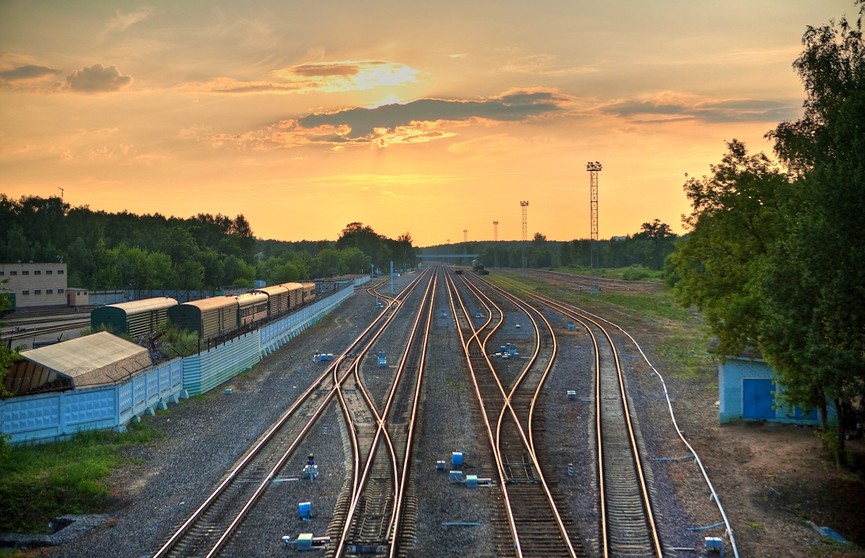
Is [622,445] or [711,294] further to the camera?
[711,294]

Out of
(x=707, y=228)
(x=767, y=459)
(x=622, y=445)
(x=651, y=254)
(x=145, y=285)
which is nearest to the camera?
(x=767, y=459)

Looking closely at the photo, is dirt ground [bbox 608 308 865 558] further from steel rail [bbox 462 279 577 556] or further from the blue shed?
steel rail [bbox 462 279 577 556]

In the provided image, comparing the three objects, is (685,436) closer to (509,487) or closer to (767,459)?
(767,459)

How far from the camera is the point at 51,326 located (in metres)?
54.0

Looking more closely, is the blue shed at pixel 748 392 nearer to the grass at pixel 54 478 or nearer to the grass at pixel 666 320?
the grass at pixel 666 320

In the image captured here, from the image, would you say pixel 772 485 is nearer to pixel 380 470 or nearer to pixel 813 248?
pixel 813 248

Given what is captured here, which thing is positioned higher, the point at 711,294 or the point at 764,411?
the point at 711,294

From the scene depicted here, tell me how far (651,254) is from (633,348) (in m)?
146

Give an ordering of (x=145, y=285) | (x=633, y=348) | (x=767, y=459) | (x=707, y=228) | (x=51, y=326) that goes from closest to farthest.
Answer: (x=767, y=459)
(x=707, y=228)
(x=633, y=348)
(x=51, y=326)
(x=145, y=285)

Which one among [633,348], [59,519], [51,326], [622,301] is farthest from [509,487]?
[622,301]

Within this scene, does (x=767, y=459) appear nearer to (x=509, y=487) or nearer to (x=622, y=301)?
(x=509, y=487)

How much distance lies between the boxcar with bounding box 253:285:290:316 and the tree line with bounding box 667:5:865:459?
124 ft

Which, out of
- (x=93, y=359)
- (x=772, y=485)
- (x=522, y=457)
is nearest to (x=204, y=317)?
(x=93, y=359)

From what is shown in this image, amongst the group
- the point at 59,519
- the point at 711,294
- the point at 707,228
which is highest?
the point at 707,228
